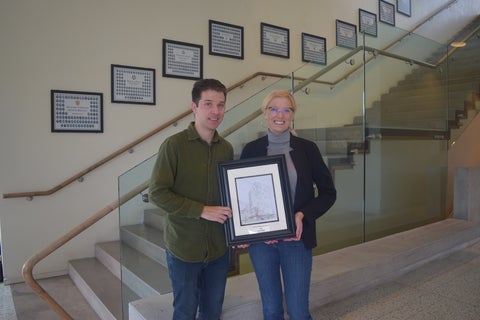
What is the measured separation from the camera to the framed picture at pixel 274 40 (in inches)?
184

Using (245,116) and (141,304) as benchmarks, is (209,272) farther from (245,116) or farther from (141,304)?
(245,116)

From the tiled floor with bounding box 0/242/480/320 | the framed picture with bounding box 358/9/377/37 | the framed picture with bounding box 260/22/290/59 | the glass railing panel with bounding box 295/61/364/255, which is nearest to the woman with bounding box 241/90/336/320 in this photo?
the tiled floor with bounding box 0/242/480/320

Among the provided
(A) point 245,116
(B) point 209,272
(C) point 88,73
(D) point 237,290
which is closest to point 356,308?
(D) point 237,290

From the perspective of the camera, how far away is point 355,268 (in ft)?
8.24

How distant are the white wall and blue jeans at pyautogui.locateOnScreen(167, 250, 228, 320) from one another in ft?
8.14

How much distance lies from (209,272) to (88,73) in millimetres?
2822

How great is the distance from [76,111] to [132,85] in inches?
24.6

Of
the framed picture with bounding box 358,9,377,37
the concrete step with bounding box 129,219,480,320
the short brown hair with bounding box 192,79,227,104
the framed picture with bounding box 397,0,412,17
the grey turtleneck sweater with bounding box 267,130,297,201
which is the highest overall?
the framed picture with bounding box 397,0,412,17

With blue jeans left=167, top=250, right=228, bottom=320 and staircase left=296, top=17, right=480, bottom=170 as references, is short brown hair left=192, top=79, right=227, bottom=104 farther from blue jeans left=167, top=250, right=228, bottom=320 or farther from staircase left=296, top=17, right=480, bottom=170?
staircase left=296, top=17, right=480, bottom=170

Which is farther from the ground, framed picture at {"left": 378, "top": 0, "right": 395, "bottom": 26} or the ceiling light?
framed picture at {"left": 378, "top": 0, "right": 395, "bottom": 26}

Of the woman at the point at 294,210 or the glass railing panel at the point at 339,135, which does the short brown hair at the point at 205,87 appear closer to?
the woman at the point at 294,210

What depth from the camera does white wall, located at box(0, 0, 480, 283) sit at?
10.5 feet

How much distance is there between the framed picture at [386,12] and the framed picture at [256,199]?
5.79 m

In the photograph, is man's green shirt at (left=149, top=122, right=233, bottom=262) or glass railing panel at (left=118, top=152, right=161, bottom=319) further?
glass railing panel at (left=118, top=152, right=161, bottom=319)
